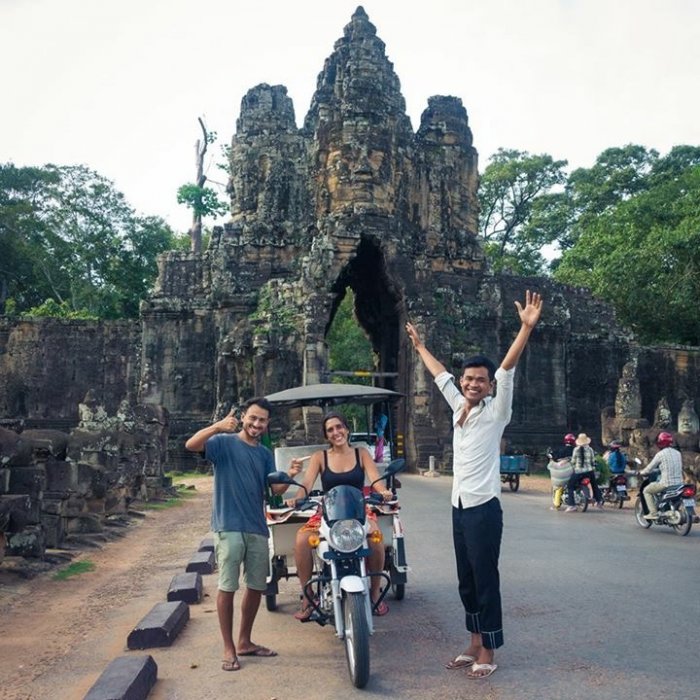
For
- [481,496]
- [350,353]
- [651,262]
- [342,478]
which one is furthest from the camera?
[350,353]

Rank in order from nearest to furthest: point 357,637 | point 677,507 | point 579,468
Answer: point 357,637
point 677,507
point 579,468

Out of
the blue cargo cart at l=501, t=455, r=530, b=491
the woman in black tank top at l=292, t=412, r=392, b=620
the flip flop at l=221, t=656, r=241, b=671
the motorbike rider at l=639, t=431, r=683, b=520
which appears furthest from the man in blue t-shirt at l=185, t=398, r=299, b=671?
the blue cargo cart at l=501, t=455, r=530, b=491

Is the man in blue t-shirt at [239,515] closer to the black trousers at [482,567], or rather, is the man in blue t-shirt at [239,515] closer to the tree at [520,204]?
the black trousers at [482,567]

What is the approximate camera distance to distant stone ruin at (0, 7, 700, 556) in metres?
26.8

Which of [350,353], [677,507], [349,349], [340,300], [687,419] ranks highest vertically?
[340,300]

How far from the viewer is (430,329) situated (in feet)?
86.4

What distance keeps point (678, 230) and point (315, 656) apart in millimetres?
31879

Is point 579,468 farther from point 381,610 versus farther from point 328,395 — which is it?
point 381,610

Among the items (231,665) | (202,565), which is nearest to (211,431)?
(231,665)

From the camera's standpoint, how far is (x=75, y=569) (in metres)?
8.88

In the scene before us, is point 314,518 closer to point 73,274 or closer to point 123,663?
point 123,663

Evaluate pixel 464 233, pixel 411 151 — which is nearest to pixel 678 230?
pixel 464 233

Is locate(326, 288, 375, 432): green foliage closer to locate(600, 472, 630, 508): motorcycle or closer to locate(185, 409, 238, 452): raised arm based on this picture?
locate(600, 472, 630, 508): motorcycle

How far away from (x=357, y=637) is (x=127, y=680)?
1.21m
